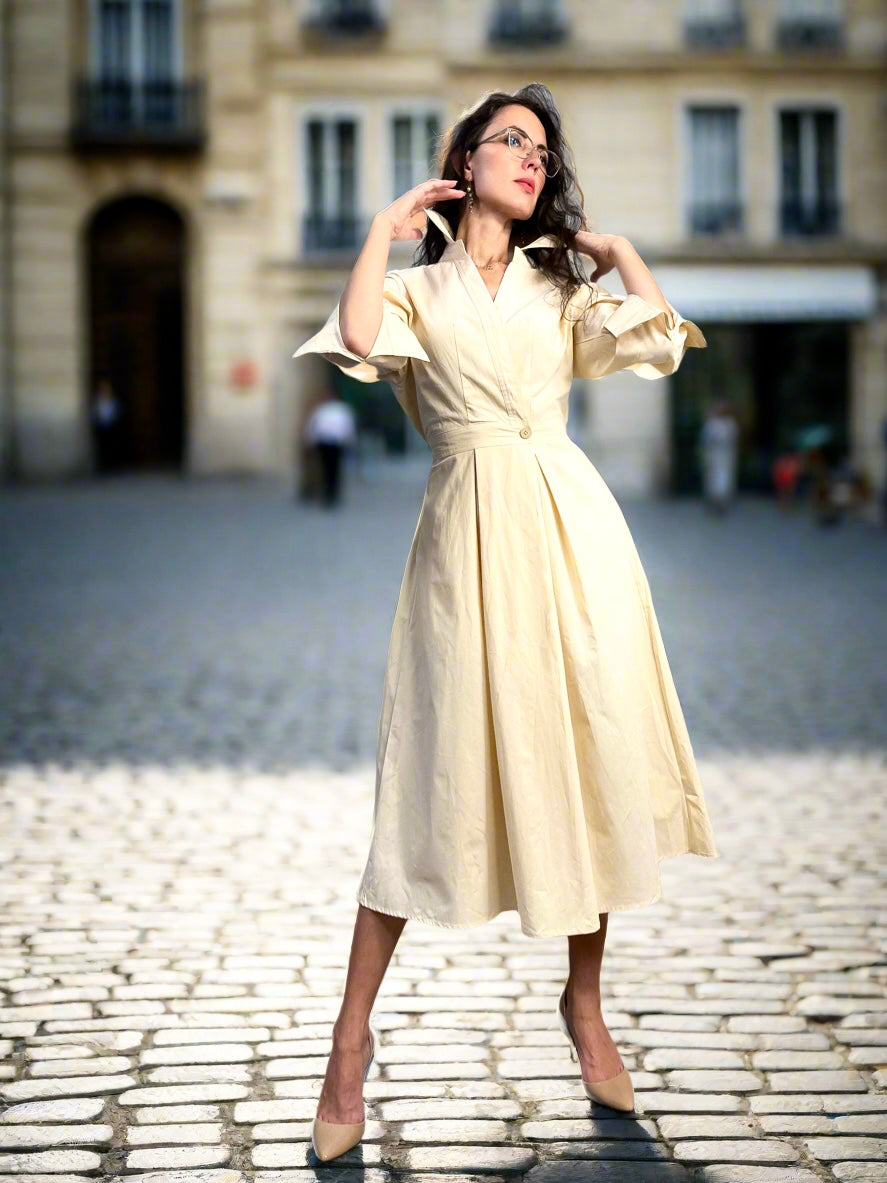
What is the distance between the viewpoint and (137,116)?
30.0 meters

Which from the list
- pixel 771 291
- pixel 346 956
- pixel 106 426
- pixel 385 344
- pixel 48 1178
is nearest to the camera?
pixel 48 1178

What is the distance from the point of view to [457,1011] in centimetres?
400

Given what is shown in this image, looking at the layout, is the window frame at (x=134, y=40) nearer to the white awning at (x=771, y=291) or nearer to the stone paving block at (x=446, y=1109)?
the white awning at (x=771, y=291)

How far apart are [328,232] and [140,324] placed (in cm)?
417

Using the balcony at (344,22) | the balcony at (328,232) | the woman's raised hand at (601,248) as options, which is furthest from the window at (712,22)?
the woman's raised hand at (601,248)

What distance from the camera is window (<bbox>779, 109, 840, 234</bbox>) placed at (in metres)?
30.3

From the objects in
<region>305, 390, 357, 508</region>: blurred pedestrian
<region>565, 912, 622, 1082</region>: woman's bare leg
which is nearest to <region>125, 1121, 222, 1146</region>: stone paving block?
<region>565, 912, 622, 1082</region>: woman's bare leg

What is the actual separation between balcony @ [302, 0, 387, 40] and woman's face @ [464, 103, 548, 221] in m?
28.0

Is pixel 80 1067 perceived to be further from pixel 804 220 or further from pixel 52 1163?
pixel 804 220

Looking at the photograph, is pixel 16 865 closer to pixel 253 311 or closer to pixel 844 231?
pixel 253 311

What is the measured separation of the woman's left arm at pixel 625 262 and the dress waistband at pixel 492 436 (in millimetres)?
323

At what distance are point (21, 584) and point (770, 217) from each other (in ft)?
65.6

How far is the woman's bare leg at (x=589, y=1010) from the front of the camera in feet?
11.2

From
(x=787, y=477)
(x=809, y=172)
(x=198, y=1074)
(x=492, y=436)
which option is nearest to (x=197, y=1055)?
(x=198, y=1074)
